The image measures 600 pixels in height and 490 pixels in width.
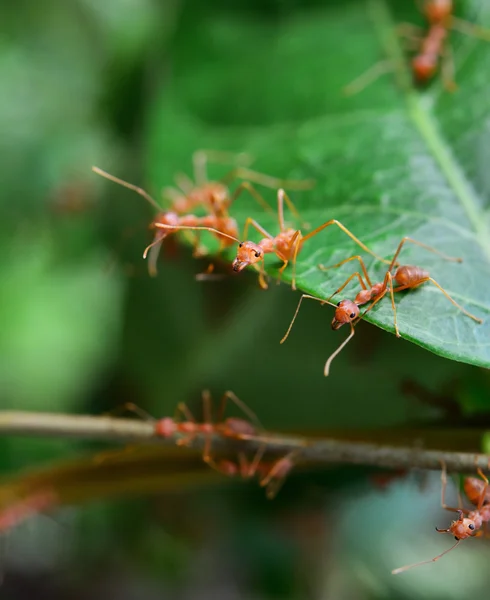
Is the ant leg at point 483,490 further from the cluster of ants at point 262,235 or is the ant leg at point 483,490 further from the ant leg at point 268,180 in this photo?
the ant leg at point 268,180

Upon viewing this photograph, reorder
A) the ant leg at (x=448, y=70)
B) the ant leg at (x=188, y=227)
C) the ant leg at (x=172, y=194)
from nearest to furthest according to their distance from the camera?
1. the ant leg at (x=188, y=227)
2. the ant leg at (x=448, y=70)
3. the ant leg at (x=172, y=194)

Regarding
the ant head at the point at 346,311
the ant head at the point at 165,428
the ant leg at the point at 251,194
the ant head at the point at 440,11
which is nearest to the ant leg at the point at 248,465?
the ant head at the point at 165,428

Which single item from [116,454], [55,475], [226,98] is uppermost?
[226,98]

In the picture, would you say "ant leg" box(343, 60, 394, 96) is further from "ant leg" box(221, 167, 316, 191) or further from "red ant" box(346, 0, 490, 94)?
"ant leg" box(221, 167, 316, 191)

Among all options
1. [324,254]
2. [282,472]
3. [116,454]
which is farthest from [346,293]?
Answer: [116,454]

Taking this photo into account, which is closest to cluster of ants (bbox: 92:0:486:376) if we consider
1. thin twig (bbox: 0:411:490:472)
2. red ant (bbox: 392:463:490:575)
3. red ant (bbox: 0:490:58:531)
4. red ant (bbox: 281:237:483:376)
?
red ant (bbox: 281:237:483:376)

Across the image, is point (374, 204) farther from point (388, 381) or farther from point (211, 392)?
point (211, 392)

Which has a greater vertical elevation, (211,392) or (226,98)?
(226,98)
